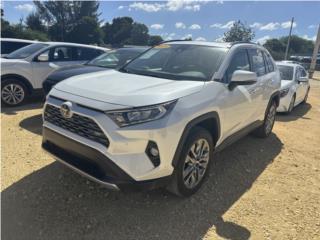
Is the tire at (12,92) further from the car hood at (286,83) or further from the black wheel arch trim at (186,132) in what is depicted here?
the car hood at (286,83)

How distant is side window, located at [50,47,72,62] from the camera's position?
26.2 feet

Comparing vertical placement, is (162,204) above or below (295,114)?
above

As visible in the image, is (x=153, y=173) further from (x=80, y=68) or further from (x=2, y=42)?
(x=2, y=42)

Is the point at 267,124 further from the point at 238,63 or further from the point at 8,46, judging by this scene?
the point at 8,46

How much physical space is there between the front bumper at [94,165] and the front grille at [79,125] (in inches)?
4.0

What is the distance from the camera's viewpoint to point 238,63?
170 inches

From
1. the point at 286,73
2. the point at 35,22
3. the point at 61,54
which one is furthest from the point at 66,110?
the point at 35,22

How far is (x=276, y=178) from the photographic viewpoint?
4.35m

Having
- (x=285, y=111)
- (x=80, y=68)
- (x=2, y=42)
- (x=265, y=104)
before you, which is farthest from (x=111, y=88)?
(x=2, y=42)

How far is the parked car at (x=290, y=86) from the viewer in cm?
819

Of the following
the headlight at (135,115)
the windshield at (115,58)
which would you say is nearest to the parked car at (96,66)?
the windshield at (115,58)

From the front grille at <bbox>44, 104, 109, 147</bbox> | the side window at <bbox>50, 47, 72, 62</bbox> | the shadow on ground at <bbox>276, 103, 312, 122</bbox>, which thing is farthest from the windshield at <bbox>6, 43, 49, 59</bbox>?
the shadow on ground at <bbox>276, 103, 312, 122</bbox>

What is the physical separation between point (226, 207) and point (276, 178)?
4.12 feet

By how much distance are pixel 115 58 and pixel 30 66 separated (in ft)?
6.92
